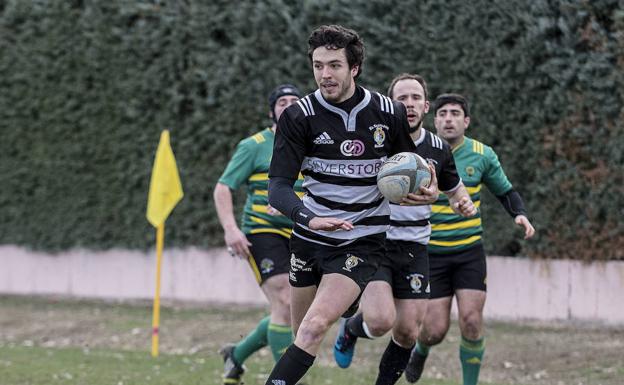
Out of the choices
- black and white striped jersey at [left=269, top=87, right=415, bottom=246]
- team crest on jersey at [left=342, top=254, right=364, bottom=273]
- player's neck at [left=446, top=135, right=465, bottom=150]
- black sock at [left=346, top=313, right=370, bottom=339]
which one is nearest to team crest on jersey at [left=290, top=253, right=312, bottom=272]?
black and white striped jersey at [left=269, top=87, right=415, bottom=246]

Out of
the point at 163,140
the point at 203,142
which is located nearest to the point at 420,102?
the point at 163,140

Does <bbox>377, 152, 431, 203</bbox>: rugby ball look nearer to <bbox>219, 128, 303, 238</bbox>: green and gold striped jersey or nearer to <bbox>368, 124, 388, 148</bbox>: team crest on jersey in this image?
<bbox>368, 124, 388, 148</bbox>: team crest on jersey

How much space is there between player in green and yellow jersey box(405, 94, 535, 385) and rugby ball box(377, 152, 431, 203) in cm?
191

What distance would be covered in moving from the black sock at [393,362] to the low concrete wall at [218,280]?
4709 mm

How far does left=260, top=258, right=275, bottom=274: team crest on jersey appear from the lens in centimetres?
863

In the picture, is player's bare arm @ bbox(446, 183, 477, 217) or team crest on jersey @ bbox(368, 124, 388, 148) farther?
player's bare arm @ bbox(446, 183, 477, 217)

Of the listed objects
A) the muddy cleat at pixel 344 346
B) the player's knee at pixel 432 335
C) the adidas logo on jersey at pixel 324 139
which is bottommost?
the muddy cleat at pixel 344 346

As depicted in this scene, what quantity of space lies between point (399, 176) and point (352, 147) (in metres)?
0.34

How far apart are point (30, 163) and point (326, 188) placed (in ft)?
30.8

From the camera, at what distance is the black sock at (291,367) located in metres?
6.19

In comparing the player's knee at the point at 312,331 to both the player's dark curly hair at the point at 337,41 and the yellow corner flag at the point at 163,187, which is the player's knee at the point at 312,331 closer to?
the player's dark curly hair at the point at 337,41

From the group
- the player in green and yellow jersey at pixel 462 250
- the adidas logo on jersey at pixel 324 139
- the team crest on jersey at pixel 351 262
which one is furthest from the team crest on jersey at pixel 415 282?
the adidas logo on jersey at pixel 324 139

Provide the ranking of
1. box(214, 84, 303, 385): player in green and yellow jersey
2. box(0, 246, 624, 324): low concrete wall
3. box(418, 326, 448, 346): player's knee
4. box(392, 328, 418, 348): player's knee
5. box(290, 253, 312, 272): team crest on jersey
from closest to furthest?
box(290, 253, 312, 272): team crest on jersey < box(392, 328, 418, 348): player's knee < box(418, 326, 448, 346): player's knee < box(214, 84, 303, 385): player in green and yellow jersey < box(0, 246, 624, 324): low concrete wall

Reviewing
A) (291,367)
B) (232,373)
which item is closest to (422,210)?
(291,367)
